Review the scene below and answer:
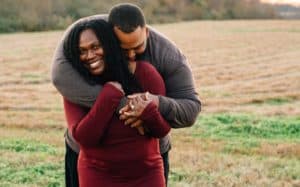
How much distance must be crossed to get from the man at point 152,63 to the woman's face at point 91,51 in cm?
Result: 2

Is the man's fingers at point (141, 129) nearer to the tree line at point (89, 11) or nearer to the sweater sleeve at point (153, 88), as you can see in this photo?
the sweater sleeve at point (153, 88)

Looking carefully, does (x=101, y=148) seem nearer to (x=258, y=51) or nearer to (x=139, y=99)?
(x=139, y=99)

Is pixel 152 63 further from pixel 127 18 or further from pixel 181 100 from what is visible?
pixel 127 18

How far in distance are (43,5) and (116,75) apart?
43040 millimetres

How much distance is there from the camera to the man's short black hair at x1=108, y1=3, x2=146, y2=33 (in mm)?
2695

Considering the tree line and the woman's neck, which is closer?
the woman's neck

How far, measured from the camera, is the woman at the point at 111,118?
2.74 m

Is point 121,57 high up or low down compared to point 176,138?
up

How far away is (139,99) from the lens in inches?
107

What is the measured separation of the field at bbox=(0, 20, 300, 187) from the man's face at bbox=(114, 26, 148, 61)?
9.77 ft

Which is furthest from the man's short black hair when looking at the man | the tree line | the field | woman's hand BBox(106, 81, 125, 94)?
the tree line

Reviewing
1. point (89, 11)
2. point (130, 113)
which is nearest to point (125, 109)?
point (130, 113)

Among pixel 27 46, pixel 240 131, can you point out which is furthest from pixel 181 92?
pixel 27 46

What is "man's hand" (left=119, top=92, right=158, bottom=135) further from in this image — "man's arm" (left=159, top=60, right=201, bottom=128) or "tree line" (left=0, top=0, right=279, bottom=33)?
"tree line" (left=0, top=0, right=279, bottom=33)
